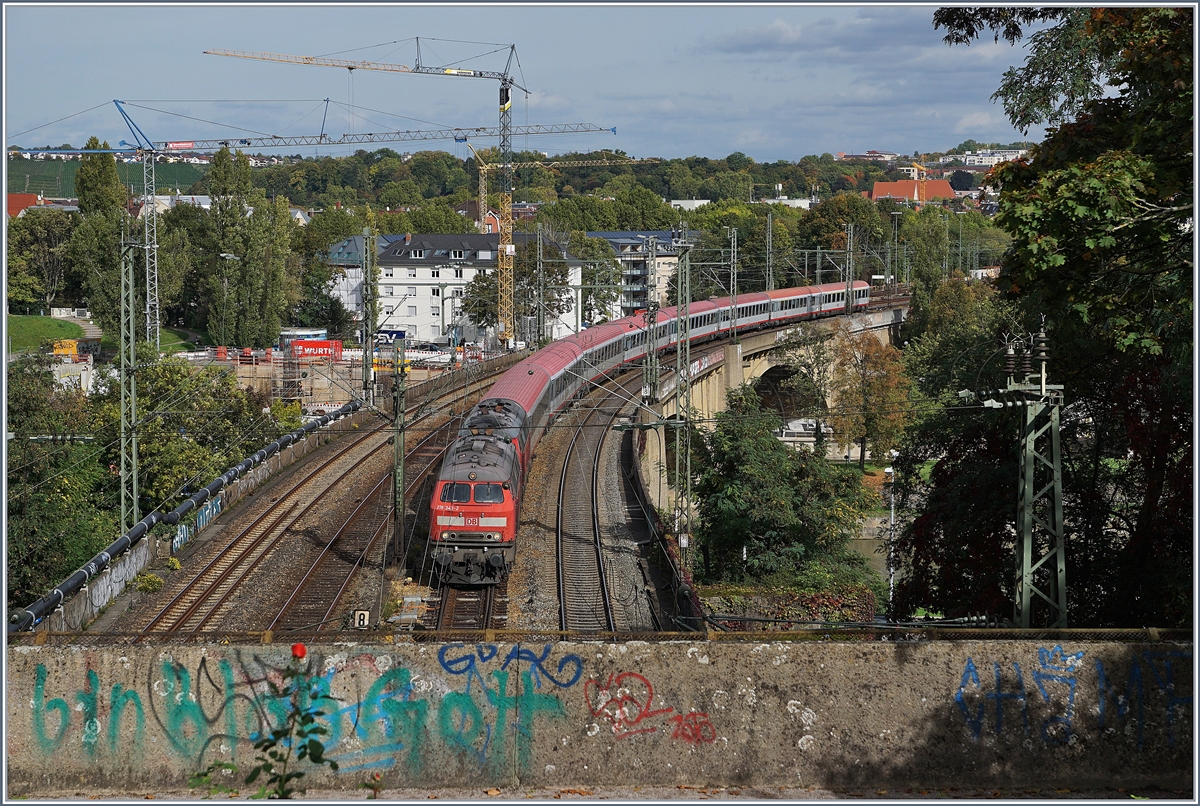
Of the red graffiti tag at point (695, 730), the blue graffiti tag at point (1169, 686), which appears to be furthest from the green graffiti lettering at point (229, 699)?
the blue graffiti tag at point (1169, 686)

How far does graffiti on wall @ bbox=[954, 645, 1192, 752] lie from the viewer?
1268 cm

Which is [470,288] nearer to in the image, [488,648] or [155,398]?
[155,398]

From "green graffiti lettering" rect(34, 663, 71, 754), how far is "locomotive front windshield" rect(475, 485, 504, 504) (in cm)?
1002

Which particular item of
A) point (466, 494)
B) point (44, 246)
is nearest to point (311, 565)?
point (466, 494)

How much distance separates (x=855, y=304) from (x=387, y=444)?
60588mm

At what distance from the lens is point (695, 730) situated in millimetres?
12875

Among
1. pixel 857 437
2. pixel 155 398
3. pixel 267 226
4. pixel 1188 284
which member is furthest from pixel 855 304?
pixel 1188 284

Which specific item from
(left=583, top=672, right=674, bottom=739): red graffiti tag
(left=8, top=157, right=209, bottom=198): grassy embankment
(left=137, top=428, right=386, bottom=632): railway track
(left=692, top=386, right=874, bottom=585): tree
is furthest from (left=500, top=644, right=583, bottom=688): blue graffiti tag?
(left=8, top=157, right=209, bottom=198): grassy embankment

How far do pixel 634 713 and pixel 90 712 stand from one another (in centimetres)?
647

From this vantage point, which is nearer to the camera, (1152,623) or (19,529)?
(1152,623)

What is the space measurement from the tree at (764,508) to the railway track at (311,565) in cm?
869

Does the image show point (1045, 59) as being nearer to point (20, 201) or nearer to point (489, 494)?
point (489, 494)

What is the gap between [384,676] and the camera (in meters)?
12.8

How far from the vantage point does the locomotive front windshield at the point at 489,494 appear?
21797 millimetres
